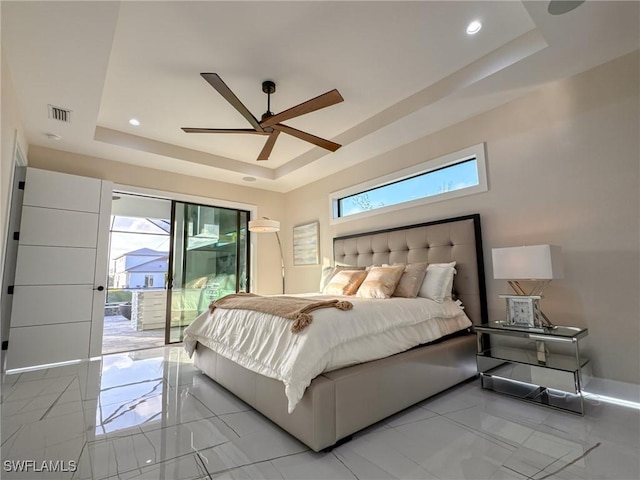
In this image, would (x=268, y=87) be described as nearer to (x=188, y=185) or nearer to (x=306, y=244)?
(x=188, y=185)

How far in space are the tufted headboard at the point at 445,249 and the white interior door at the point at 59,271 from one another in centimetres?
342

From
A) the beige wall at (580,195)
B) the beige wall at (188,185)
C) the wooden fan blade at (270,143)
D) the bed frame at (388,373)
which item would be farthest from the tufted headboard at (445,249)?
the beige wall at (188,185)

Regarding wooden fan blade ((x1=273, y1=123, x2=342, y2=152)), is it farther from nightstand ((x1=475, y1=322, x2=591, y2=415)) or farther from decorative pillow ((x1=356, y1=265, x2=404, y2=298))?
nightstand ((x1=475, y1=322, x2=591, y2=415))

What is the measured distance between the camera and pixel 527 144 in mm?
2877

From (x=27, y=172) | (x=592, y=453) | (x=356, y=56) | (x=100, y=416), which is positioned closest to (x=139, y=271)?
(x=27, y=172)

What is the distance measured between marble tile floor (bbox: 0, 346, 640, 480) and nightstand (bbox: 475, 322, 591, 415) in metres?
0.14

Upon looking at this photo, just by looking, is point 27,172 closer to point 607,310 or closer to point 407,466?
point 407,466

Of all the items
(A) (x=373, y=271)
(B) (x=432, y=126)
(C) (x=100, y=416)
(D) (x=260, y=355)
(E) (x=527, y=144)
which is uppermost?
(B) (x=432, y=126)

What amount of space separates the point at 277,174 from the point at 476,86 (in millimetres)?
3345

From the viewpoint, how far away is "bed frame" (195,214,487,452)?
5.77ft

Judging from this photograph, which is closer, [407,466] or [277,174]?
[407,466]

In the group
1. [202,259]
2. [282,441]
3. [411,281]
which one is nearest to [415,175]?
[411,281]

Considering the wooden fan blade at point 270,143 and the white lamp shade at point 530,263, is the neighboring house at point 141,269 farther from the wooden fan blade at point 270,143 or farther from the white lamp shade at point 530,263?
the white lamp shade at point 530,263

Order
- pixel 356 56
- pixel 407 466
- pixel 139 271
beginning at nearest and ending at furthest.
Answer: pixel 407 466 → pixel 356 56 → pixel 139 271
